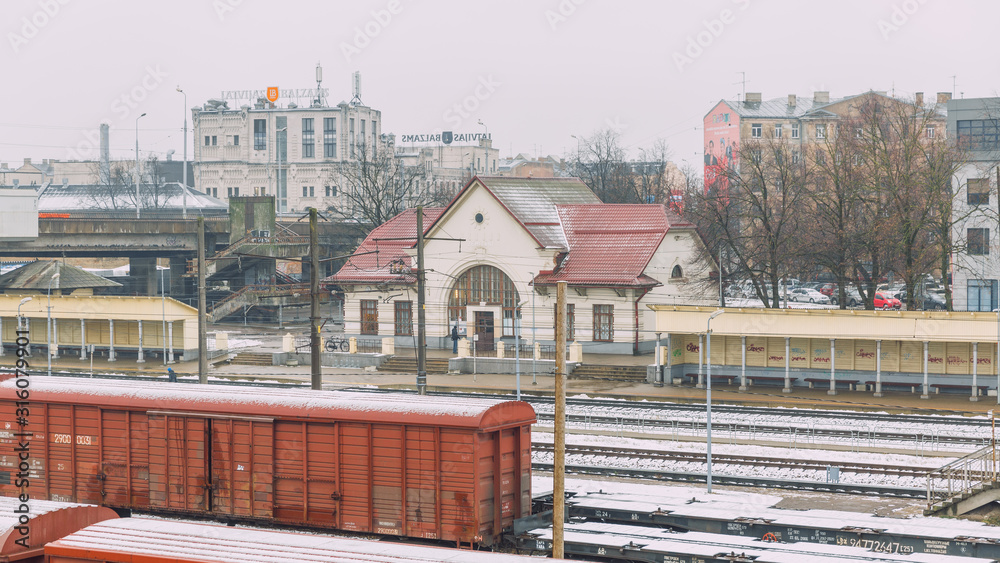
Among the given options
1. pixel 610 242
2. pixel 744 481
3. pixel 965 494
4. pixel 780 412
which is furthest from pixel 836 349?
pixel 965 494

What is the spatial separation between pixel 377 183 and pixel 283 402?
75.3 meters

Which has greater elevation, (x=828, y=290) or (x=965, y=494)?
(x=828, y=290)

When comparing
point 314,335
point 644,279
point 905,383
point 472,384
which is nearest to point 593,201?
point 644,279

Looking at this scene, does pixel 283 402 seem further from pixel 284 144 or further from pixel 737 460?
pixel 284 144

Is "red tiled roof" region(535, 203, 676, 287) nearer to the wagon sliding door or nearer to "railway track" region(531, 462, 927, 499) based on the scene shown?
"railway track" region(531, 462, 927, 499)

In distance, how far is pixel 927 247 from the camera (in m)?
48.3

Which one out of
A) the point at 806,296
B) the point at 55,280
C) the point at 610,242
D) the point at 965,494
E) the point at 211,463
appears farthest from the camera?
the point at 806,296

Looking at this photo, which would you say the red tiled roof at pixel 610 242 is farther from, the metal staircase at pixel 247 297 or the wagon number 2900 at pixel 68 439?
the wagon number 2900 at pixel 68 439

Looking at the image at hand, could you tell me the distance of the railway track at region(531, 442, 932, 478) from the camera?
91.5 feet

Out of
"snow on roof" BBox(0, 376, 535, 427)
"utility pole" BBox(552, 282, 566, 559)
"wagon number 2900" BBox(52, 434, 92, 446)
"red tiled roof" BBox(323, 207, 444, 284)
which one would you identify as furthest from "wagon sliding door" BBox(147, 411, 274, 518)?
"red tiled roof" BBox(323, 207, 444, 284)

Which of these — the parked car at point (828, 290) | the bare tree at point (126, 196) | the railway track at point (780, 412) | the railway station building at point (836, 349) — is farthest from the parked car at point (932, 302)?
the bare tree at point (126, 196)

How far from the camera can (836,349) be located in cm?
4191

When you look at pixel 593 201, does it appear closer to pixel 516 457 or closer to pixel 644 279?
pixel 644 279

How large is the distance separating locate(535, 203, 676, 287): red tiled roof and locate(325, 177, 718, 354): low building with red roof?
0.06 metres
